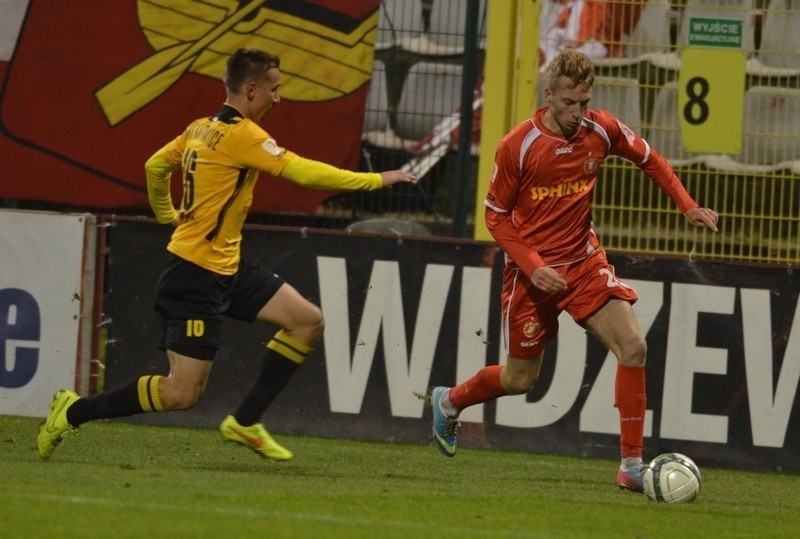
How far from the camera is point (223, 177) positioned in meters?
7.39

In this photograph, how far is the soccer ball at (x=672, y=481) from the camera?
7016 mm

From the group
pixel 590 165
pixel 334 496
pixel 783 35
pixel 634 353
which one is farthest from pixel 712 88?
pixel 334 496

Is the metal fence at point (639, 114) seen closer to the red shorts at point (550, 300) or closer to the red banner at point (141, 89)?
the red banner at point (141, 89)

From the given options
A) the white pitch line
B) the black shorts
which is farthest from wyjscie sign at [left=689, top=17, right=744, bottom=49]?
the white pitch line

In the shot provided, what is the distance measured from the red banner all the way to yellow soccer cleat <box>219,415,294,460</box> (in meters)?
3.67

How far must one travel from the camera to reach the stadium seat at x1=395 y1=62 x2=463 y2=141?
36.0ft

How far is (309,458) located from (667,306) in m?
2.69

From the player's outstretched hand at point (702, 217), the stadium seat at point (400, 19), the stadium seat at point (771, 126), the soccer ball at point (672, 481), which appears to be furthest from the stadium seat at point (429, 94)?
the soccer ball at point (672, 481)

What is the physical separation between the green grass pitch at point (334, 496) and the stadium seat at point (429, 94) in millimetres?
2828

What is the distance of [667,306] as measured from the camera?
384 inches

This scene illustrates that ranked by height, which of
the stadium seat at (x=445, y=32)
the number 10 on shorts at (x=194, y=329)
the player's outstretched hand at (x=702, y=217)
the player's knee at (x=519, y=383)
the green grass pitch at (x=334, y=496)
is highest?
the stadium seat at (x=445, y=32)

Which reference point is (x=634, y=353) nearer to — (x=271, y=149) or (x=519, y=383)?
(x=519, y=383)

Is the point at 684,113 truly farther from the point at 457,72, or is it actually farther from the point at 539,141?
the point at 539,141

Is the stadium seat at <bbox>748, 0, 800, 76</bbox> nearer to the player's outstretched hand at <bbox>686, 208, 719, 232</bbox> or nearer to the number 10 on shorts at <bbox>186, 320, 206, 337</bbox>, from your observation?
the player's outstretched hand at <bbox>686, 208, 719, 232</bbox>
